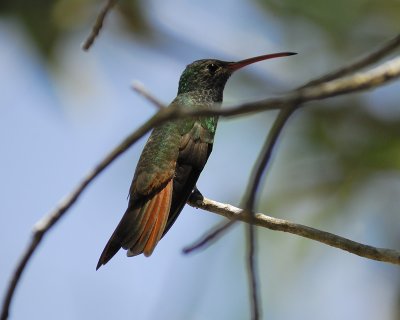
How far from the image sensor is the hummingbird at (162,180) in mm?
3521

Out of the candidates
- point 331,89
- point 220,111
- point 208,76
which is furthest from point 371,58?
point 208,76

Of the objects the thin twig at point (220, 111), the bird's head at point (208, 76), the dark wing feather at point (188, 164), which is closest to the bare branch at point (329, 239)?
the dark wing feather at point (188, 164)

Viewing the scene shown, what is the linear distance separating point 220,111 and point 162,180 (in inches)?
91.4

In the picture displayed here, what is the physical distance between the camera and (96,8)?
8.14m

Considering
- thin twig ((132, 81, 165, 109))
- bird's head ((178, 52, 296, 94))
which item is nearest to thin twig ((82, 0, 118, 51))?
thin twig ((132, 81, 165, 109))

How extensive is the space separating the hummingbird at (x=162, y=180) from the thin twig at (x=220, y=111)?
5.27ft

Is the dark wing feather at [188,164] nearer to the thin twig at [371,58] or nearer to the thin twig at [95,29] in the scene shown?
the thin twig at [95,29]

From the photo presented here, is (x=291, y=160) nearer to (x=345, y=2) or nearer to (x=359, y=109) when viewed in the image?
(x=359, y=109)

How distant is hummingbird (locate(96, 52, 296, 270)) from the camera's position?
3521 millimetres

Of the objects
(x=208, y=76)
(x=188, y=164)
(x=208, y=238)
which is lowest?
(x=208, y=238)

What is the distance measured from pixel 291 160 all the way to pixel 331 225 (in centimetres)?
76

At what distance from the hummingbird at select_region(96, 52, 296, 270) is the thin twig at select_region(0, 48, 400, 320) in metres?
1.61

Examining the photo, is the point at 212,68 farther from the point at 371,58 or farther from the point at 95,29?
the point at 371,58

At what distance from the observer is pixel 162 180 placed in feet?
13.0
